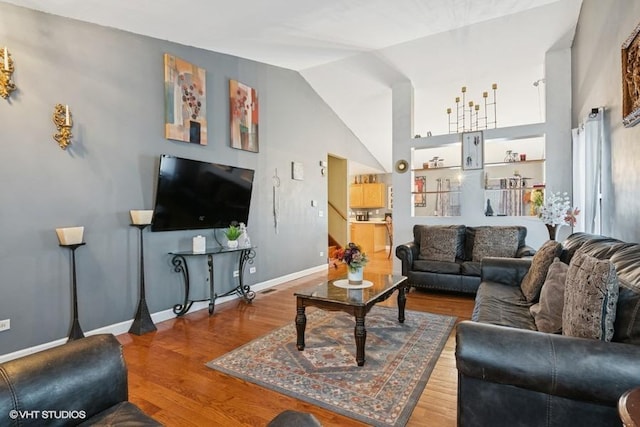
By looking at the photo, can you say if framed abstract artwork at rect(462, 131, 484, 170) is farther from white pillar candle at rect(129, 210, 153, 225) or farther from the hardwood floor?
white pillar candle at rect(129, 210, 153, 225)

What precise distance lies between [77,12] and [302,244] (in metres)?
4.17

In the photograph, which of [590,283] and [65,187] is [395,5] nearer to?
[590,283]

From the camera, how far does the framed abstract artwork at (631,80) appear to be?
2146mm

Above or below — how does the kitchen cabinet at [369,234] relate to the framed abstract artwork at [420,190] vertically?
below

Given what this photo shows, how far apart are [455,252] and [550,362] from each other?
133 inches

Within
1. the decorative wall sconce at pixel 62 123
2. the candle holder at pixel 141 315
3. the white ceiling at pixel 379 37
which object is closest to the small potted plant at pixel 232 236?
the candle holder at pixel 141 315

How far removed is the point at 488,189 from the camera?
4980 mm

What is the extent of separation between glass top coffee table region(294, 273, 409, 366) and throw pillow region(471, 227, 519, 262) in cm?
181

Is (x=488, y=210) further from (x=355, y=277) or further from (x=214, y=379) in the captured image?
(x=214, y=379)

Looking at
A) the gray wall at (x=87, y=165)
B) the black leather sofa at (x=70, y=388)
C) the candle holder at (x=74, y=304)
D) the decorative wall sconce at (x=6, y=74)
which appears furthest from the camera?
the candle holder at (x=74, y=304)

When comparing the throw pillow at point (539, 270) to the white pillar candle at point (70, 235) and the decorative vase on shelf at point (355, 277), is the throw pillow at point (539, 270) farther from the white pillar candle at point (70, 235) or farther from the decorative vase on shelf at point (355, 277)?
the white pillar candle at point (70, 235)

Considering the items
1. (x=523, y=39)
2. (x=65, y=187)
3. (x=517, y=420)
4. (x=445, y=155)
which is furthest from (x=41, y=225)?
(x=445, y=155)

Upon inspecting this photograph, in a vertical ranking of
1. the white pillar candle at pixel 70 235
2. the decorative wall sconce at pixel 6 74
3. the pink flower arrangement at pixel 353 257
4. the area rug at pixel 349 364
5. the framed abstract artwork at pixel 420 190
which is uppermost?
the decorative wall sconce at pixel 6 74

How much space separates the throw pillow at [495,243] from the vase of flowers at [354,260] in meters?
2.25
